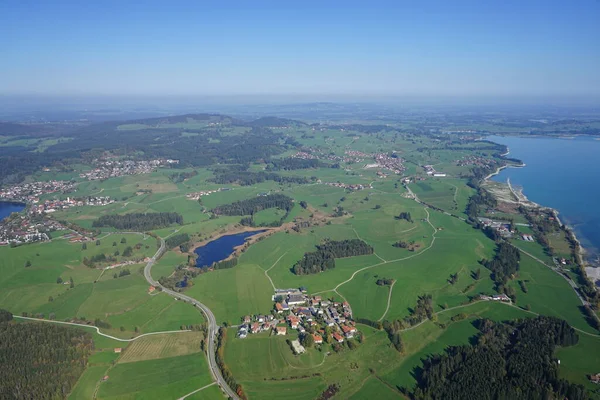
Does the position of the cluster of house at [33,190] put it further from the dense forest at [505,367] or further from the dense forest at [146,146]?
the dense forest at [505,367]

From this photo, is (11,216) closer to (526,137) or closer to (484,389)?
(484,389)

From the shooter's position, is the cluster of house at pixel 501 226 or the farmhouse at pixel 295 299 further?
the cluster of house at pixel 501 226

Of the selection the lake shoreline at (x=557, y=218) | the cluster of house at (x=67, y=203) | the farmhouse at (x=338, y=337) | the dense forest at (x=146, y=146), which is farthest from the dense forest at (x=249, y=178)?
the farmhouse at (x=338, y=337)

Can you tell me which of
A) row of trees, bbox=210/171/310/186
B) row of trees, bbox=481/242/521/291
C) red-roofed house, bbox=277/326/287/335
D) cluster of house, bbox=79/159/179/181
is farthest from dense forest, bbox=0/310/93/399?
cluster of house, bbox=79/159/179/181

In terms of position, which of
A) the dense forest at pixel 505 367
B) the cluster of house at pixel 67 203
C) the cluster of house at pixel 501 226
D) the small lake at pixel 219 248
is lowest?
the small lake at pixel 219 248

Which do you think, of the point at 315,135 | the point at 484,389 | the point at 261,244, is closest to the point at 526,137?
the point at 315,135

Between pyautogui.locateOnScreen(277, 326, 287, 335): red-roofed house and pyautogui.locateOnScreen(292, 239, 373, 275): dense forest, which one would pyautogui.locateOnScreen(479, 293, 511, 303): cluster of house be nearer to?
pyautogui.locateOnScreen(292, 239, 373, 275): dense forest
